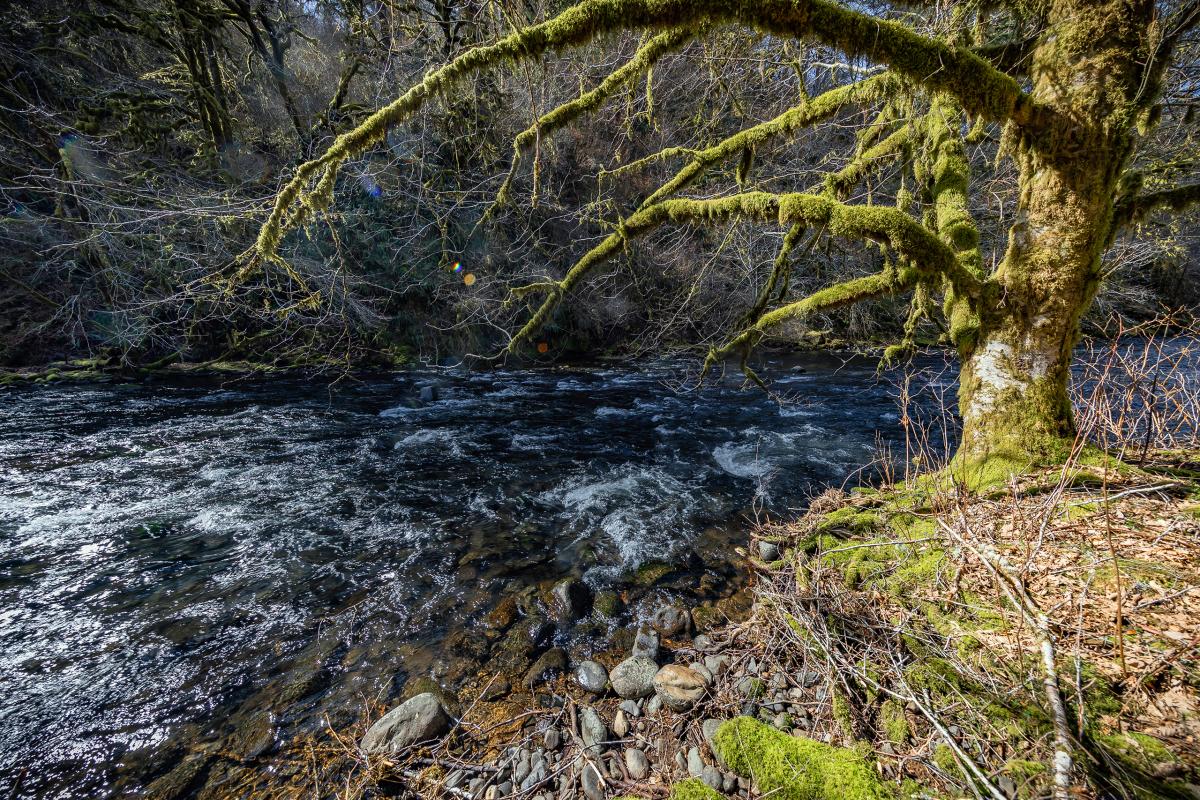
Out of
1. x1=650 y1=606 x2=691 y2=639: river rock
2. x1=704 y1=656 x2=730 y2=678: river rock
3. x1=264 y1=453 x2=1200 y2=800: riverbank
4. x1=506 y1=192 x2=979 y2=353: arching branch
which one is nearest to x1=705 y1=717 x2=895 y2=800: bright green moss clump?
x1=264 y1=453 x2=1200 y2=800: riverbank

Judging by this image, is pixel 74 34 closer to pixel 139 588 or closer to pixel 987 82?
pixel 139 588

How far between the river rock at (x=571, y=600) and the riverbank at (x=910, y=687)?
1.53 ft

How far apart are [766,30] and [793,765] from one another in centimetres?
363

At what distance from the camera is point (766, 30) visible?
2.31 metres

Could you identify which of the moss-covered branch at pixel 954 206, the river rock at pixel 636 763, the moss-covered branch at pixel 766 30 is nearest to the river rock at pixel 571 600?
the river rock at pixel 636 763

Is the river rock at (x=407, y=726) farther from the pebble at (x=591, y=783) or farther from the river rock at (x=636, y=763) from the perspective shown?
the river rock at (x=636, y=763)

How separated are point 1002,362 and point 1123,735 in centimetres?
258

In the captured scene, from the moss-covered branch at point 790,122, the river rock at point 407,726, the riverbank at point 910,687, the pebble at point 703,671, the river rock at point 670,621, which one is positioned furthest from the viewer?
the river rock at point 670,621

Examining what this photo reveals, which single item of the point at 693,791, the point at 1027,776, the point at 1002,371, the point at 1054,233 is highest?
the point at 1054,233

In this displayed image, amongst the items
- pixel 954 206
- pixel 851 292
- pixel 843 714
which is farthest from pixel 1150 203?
pixel 843 714

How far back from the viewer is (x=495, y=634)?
3.55 meters

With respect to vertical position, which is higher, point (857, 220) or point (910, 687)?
point (857, 220)

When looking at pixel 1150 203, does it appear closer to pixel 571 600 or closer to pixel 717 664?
pixel 717 664

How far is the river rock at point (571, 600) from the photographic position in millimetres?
3732
